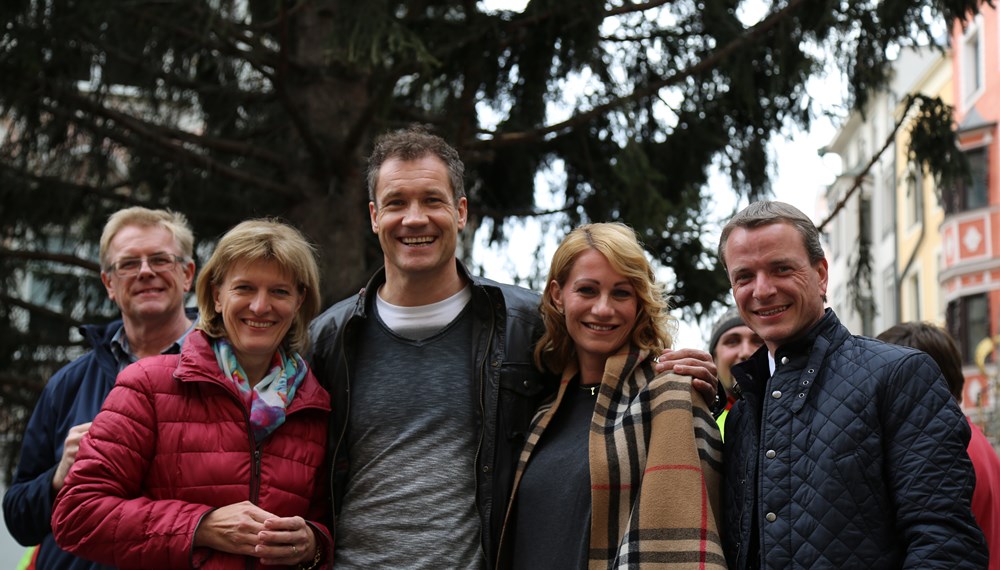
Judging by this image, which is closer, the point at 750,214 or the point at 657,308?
the point at 750,214

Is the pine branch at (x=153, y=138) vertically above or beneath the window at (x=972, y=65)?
beneath

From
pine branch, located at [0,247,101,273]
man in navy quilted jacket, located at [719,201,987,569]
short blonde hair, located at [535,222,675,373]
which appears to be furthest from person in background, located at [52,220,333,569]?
pine branch, located at [0,247,101,273]

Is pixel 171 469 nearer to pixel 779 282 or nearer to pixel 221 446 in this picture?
pixel 221 446

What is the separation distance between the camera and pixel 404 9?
332 inches

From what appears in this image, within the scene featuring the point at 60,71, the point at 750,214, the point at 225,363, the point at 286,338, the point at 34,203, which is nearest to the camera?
the point at 750,214

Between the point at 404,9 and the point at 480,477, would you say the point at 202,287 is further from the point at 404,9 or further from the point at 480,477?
the point at 404,9

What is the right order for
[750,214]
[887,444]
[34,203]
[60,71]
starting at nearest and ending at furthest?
[887,444]
[750,214]
[60,71]
[34,203]

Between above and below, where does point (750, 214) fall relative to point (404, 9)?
below

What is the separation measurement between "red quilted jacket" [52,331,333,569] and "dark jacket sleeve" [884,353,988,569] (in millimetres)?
1756

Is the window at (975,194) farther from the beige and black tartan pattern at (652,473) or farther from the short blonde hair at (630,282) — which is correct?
the beige and black tartan pattern at (652,473)

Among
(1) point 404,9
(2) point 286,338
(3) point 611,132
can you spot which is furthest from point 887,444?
(1) point 404,9

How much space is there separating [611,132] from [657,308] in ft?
15.4

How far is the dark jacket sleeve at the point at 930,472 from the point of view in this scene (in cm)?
290

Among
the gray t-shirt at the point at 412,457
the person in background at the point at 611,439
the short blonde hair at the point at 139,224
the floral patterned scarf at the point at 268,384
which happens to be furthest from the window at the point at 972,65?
the floral patterned scarf at the point at 268,384
